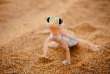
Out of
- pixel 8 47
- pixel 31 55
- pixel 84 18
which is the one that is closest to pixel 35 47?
pixel 31 55

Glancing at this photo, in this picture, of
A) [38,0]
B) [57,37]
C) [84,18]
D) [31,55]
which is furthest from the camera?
[38,0]

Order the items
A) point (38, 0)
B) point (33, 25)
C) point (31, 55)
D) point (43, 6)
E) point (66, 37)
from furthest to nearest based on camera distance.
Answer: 1. point (38, 0)
2. point (43, 6)
3. point (33, 25)
4. point (66, 37)
5. point (31, 55)

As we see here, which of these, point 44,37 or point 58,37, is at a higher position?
point 58,37

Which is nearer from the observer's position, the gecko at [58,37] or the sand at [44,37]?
the gecko at [58,37]

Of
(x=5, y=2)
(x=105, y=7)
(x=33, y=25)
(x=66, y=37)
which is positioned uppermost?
(x=5, y=2)

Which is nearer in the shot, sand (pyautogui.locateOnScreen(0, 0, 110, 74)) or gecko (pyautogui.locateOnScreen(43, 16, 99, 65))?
gecko (pyautogui.locateOnScreen(43, 16, 99, 65))

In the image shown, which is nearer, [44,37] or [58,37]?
[58,37]

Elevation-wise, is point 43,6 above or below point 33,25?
above

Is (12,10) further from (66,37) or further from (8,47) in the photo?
(66,37)
